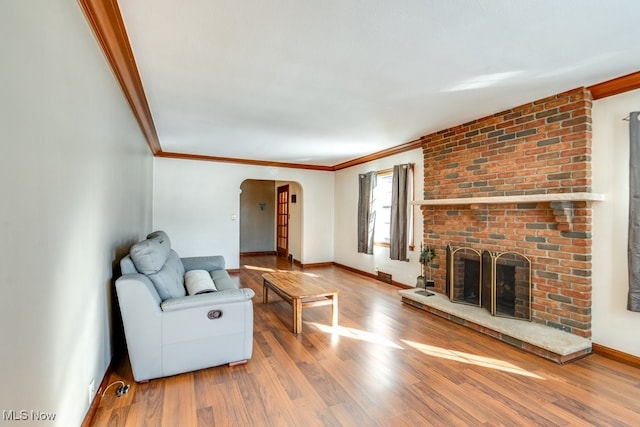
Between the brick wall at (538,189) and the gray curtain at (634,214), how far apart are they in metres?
0.28

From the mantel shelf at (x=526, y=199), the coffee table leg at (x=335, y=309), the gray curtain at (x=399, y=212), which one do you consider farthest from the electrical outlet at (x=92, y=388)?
the gray curtain at (x=399, y=212)

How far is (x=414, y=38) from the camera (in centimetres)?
204

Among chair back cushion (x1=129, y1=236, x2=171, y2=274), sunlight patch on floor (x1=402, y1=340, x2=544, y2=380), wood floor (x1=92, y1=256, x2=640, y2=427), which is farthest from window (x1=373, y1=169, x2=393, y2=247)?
chair back cushion (x1=129, y1=236, x2=171, y2=274)

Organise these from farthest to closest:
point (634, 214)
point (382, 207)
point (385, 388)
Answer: point (382, 207), point (634, 214), point (385, 388)

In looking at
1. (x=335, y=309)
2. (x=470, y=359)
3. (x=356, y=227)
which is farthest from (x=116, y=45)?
(x=356, y=227)

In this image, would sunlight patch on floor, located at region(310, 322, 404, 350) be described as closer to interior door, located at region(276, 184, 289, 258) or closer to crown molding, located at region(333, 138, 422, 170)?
crown molding, located at region(333, 138, 422, 170)

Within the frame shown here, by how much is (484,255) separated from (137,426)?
143 inches

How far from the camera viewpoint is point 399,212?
507 cm

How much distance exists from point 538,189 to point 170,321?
11.9 feet

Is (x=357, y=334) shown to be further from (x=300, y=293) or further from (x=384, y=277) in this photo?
(x=384, y=277)

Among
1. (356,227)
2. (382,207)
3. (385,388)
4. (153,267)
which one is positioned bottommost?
(385,388)

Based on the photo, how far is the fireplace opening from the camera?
10.8ft

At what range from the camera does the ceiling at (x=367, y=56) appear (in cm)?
179

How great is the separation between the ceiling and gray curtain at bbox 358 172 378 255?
2.13 m
